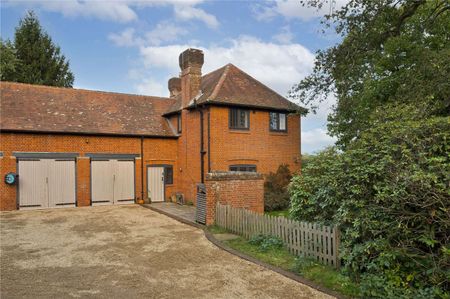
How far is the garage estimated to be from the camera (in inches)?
677

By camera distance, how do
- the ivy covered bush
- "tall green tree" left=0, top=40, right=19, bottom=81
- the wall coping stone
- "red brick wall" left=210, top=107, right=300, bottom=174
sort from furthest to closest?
"tall green tree" left=0, top=40, right=19, bottom=81 → "red brick wall" left=210, top=107, right=300, bottom=174 → the wall coping stone → the ivy covered bush

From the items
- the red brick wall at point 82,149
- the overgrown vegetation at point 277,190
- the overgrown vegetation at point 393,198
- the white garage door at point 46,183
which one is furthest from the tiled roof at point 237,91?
the overgrown vegetation at point 393,198

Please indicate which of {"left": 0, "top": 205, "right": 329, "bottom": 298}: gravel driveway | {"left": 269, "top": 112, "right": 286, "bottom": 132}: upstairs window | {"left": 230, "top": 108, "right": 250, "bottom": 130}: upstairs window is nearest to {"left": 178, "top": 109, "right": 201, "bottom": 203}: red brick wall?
{"left": 230, "top": 108, "right": 250, "bottom": 130}: upstairs window

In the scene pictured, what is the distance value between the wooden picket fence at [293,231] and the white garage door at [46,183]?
32.0 feet

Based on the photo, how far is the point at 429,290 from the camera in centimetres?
472

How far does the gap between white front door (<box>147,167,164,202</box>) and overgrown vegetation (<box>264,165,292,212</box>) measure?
6154mm

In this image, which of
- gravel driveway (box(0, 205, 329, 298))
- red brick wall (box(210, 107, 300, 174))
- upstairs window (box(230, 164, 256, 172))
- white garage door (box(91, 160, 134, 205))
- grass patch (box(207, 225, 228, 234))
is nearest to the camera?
gravel driveway (box(0, 205, 329, 298))

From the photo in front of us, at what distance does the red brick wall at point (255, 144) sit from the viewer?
630 inches

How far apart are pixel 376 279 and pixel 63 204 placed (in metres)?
15.5

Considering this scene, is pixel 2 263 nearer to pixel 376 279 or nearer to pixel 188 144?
pixel 376 279

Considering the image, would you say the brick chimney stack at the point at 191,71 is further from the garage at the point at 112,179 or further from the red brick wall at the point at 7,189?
the red brick wall at the point at 7,189

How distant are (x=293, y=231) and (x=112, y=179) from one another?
41.1 ft

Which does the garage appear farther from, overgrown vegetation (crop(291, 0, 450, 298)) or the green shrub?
overgrown vegetation (crop(291, 0, 450, 298))

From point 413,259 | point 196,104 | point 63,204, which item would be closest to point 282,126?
point 196,104
